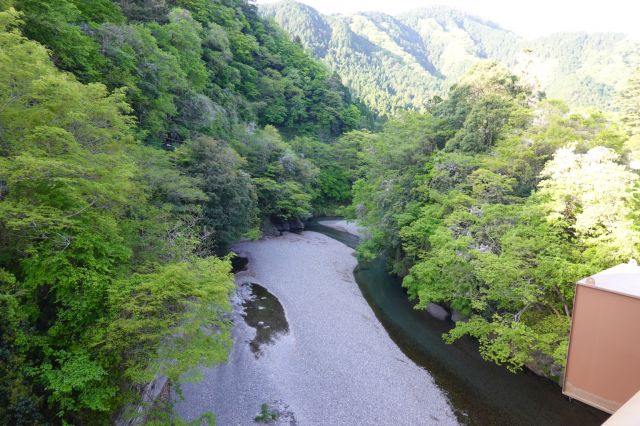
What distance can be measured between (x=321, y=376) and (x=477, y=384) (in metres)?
5.16

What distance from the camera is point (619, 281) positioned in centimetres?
331

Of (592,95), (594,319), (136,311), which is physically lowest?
(136,311)

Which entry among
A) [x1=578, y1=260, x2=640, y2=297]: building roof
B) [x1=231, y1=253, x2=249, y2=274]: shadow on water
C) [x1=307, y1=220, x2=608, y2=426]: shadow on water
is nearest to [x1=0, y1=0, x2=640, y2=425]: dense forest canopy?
[x1=307, y1=220, x2=608, y2=426]: shadow on water

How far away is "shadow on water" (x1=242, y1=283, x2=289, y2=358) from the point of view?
13.1m

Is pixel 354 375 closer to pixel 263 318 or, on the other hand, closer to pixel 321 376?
pixel 321 376

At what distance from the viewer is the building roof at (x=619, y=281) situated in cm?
314

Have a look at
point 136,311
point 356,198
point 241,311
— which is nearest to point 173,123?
point 241,311

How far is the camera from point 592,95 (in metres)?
69.6

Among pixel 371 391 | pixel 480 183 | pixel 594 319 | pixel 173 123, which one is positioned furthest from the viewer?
pixel 173 123

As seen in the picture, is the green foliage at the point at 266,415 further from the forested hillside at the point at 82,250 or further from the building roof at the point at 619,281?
the building roof at the point at 619,281

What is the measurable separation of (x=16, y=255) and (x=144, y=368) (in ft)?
10.6

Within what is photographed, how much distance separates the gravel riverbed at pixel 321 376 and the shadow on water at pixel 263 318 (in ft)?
0.62

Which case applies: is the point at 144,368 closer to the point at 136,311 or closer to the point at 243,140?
the point at 136,311

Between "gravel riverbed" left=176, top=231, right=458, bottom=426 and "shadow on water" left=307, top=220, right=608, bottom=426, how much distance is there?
1.83 ft
